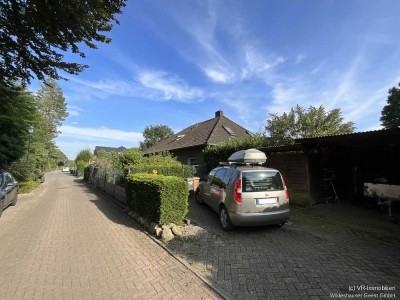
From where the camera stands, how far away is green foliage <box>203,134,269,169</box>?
1226cm

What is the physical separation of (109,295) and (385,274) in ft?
Answer: 14.3

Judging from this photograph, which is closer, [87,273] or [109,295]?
[109,295]

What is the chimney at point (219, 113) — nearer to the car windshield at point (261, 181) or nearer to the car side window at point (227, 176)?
the car side window at point (227, 176)

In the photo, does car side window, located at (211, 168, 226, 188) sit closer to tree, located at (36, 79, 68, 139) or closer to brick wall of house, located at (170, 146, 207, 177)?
brick wall of house, located at (170, 146, 207, 177)

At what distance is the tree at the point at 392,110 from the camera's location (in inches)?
1200

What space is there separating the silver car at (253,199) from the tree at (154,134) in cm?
6001

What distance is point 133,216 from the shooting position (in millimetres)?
9016

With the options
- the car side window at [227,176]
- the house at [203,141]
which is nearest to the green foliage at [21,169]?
the house at [203,141]

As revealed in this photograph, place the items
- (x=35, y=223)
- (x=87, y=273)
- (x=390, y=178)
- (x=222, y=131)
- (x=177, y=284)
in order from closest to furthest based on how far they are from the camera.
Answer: (x=177, y=284) < (x=87, y=273) < (x=35, y=223) < (x=390, y=178) < (x=222, y=131)

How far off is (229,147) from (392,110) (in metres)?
28.5

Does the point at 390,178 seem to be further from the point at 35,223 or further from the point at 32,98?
the point at 32,98

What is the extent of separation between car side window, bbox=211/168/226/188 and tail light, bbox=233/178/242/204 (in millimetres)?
761

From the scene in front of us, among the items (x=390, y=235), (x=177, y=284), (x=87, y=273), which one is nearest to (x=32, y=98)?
(x=87, y=273)

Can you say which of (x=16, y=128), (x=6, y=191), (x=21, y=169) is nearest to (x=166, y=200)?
(x=6, y=191)
